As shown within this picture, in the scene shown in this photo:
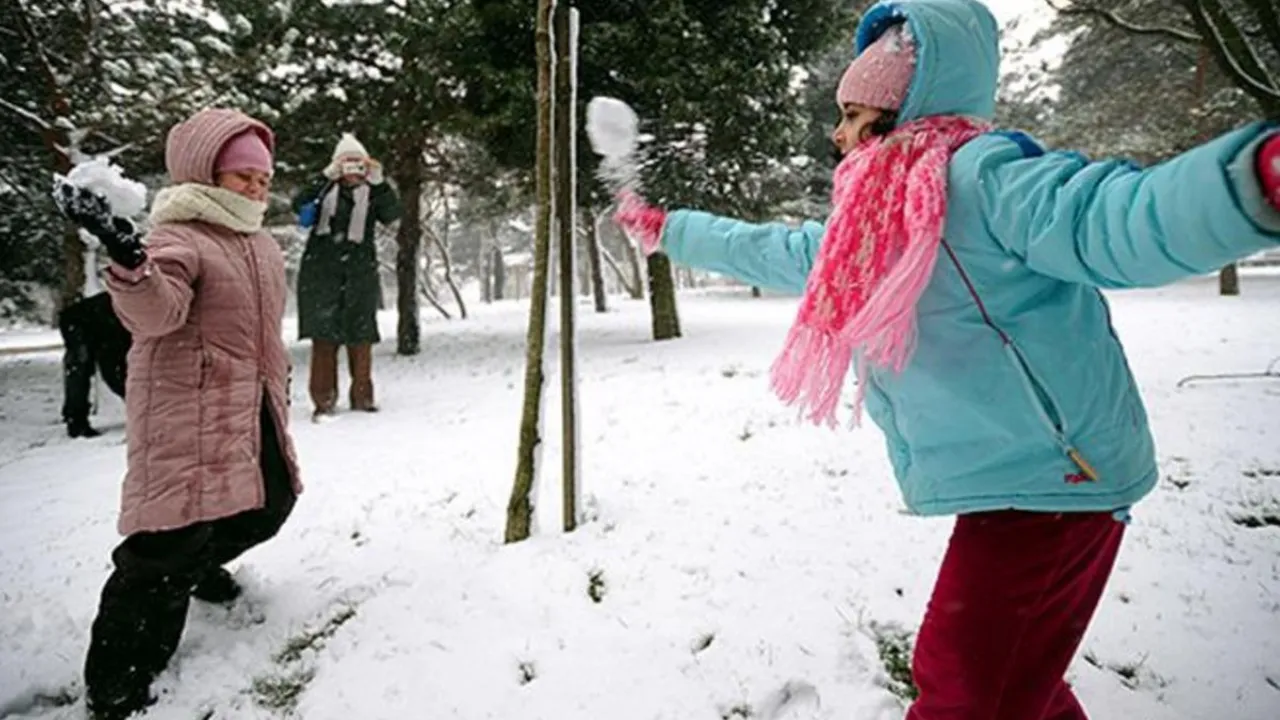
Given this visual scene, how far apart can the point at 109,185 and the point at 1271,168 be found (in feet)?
9.20

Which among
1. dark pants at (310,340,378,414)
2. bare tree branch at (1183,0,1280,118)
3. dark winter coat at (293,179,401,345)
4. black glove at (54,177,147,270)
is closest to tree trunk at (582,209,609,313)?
dark winter coat at (293,179,401,345)

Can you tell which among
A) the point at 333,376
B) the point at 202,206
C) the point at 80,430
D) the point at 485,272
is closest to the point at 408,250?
the point at 333,376

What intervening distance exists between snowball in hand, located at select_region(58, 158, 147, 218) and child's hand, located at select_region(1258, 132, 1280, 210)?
2598 mm

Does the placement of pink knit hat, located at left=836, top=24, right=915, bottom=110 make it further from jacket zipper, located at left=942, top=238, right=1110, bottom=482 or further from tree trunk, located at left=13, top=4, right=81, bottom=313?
tree trunk, located at left=13, top=4, right=81, bottom=313

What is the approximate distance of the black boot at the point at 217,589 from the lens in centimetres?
317

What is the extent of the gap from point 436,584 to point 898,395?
8.56 ft

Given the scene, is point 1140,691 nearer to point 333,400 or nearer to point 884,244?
point 884,244

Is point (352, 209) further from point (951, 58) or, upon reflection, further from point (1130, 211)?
point (1130, 211)

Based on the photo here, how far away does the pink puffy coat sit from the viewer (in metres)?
2.43

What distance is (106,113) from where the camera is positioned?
7996 mm

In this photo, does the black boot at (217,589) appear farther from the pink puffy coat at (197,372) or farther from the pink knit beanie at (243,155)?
the pink knit beanie at (243,155)

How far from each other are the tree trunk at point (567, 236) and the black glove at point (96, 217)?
200 centimetres

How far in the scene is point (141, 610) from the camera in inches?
98.5

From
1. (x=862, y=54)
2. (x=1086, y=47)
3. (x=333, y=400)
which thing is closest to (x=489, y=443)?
(x=333, y=400)
